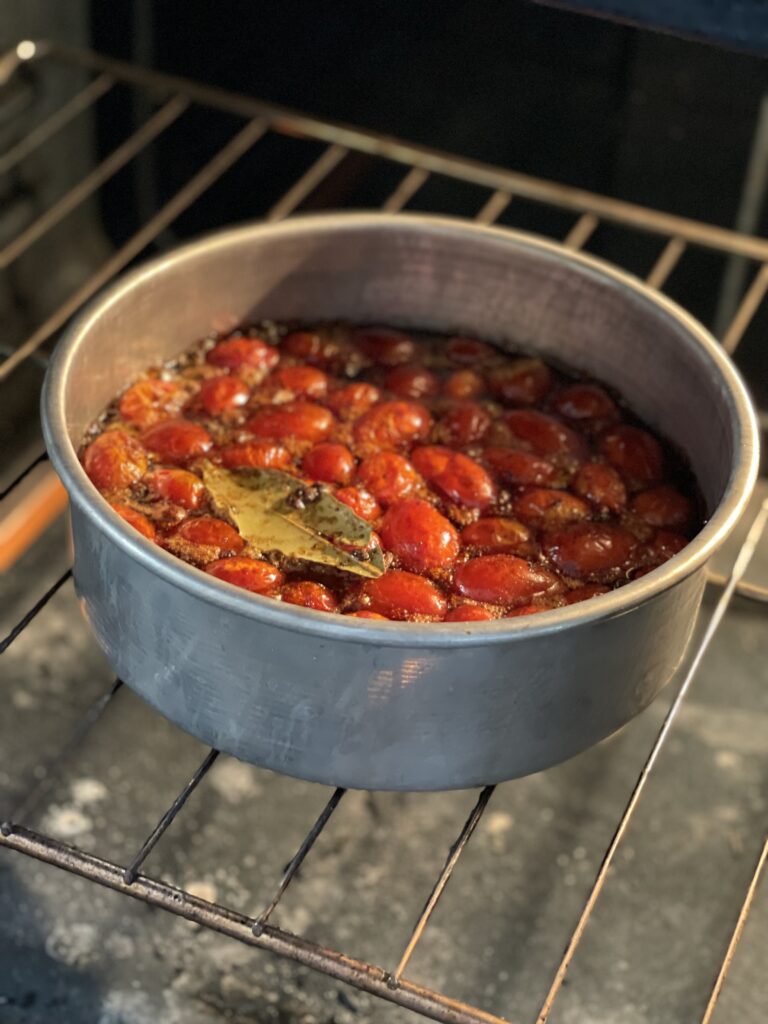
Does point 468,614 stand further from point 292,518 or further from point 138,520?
point 138,520

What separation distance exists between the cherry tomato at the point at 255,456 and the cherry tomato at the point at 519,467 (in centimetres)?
21

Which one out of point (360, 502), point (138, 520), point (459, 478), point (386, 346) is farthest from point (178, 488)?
point (386, 346)

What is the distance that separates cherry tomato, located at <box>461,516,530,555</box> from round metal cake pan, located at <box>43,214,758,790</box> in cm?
17

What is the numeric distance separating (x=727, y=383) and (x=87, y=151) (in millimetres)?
1187

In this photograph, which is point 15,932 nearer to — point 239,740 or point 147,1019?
point 147,1019

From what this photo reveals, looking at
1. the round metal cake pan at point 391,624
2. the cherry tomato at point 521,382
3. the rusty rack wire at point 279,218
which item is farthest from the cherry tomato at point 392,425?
the rusty rack wire at point 279,218

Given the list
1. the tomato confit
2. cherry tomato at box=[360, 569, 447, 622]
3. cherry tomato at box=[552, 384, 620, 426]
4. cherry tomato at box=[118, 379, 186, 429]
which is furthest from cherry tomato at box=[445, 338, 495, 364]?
cherry tomato at box=[360, 569, 447, 622]

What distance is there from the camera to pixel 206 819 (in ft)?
5.30

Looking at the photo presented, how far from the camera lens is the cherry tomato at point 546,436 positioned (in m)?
1.41

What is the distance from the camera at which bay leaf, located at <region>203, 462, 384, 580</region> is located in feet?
3.97

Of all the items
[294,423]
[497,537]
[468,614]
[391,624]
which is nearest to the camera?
[391,624]

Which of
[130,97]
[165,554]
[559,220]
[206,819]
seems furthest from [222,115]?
[165,554]

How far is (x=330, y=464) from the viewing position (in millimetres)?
1328

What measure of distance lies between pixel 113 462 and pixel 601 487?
47 cm
